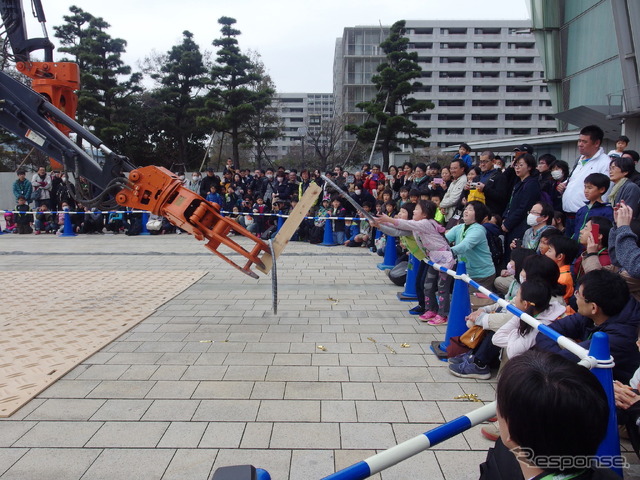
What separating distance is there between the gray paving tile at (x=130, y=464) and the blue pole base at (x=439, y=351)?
9.50 feet

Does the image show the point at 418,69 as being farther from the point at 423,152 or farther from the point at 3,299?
the point at 3,299

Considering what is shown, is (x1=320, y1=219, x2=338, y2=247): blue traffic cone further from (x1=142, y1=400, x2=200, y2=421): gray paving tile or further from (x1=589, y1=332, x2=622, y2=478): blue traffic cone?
(x1=589, y1=332, x2=622, y2=478): blue traffic cone

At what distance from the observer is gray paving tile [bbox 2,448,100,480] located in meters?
2.96

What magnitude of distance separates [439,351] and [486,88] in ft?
218

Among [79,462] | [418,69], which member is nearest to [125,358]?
[79,462]

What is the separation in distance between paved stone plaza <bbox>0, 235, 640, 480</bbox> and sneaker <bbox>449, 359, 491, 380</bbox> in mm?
99

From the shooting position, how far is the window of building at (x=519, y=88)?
62344 millimetres

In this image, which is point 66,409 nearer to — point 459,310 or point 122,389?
point 122,389

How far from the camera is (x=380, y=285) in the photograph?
335 inches

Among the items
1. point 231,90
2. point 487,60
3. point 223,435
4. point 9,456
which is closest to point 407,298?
point 223,435

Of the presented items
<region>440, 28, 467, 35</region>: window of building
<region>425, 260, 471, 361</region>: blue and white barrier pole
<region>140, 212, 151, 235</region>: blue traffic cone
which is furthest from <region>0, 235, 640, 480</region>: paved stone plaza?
<region>440, 28, 467, 35</region>: window of building

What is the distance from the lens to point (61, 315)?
6574 mm

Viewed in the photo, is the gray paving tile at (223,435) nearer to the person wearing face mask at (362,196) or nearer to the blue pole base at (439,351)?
the blue pole base at (439,351)

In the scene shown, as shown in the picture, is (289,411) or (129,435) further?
(289,411)
